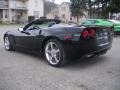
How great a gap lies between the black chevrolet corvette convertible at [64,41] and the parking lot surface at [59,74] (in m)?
0.35

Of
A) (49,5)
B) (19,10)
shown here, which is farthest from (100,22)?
(49,5)

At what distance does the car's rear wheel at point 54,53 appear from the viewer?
510 centimetres

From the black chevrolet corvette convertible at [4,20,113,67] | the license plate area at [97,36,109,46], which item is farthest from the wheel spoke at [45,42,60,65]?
the license plate area at [97,36,109,46]

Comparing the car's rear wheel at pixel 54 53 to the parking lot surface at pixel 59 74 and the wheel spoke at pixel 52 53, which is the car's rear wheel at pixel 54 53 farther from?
the parking lot surface at pixel 59 74

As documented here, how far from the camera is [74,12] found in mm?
48000

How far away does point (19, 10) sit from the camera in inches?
1805

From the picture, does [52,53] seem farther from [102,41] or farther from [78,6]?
[78,6]

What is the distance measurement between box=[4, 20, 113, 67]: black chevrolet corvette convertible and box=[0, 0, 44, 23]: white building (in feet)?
124

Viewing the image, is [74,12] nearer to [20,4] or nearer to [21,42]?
[20,4]

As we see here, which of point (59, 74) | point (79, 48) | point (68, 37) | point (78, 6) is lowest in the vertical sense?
point (59, 74)

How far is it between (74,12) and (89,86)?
45.0 meters

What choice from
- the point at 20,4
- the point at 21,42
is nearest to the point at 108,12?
the point at 20,4

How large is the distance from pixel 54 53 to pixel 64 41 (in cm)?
62

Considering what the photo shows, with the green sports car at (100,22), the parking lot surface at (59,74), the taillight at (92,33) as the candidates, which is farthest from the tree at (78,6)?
the taillight at (92,33)
